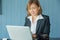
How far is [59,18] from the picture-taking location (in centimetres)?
239

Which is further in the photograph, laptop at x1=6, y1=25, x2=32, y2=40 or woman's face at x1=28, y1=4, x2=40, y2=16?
woman's face at x1=28, y1=4, x2=40, y2=16

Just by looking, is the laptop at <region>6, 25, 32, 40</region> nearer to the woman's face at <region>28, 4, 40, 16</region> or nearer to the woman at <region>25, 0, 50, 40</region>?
the woman at <region>25, 0, 50, 40</region>

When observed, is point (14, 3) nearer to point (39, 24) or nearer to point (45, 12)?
point (45, 12)

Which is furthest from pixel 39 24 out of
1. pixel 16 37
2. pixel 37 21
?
pixel 16 37

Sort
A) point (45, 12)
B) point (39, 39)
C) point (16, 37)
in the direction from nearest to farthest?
point (16, 37) → point (39, 39) → point (45, 12)

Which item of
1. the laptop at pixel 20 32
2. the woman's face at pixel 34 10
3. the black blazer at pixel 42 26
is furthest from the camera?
the woman's face at pixel 34 10

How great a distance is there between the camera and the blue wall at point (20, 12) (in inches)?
93.5

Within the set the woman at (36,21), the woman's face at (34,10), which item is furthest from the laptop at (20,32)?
the woman's face at (34,10)

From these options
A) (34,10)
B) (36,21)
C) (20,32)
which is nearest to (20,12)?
(34,10)

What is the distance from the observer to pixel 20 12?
7.89 ft

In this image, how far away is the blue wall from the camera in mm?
2375

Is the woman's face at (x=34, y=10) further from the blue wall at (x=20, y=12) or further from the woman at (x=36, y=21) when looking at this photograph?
the blue wall at (x=20, y=12)

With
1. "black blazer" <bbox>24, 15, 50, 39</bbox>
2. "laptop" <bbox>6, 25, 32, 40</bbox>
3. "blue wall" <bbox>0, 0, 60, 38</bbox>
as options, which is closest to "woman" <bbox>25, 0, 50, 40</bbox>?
"black blazer" <bbox>24, 15, 50, 39</bbox>

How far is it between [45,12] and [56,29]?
0.32 meters
